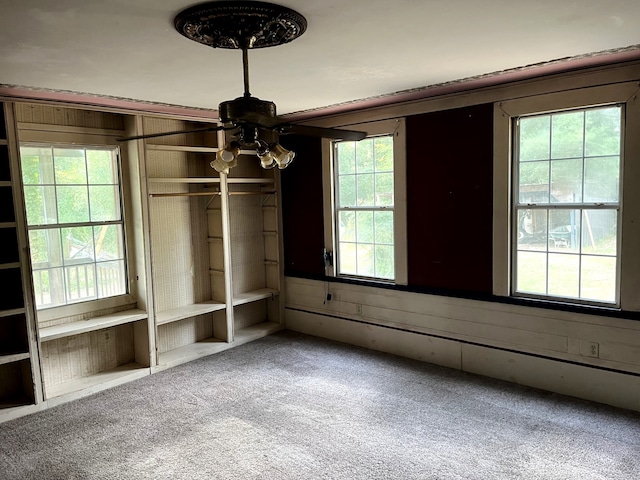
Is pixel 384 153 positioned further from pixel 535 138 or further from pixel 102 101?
pixel 102 101

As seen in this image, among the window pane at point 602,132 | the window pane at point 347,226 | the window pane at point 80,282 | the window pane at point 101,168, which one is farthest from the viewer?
the window pane at point 347,226

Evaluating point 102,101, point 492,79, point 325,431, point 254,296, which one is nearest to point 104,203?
point 102,101

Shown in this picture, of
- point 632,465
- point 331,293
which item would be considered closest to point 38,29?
point 331,293

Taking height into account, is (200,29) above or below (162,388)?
above

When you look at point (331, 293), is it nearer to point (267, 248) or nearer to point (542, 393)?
point (267, 248)

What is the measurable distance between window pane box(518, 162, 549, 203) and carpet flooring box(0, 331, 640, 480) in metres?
1.59

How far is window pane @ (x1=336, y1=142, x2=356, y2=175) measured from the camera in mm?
5023

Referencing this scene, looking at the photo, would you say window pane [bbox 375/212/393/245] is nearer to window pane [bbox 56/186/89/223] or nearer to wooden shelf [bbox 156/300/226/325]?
wooden shelf [bbox 156/300/226/325]

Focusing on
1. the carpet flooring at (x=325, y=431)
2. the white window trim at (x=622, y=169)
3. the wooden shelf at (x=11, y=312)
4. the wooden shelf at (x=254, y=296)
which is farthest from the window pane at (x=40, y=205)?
the white window trim at (x=622, y=169)

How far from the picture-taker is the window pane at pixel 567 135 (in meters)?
3.59

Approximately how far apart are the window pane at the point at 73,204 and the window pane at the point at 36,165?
15 centimetres

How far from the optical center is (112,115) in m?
4.54

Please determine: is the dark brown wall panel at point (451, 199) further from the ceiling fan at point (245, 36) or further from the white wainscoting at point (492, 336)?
the ceiling fan at point (245, 36)

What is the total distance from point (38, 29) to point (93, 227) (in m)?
2.37
